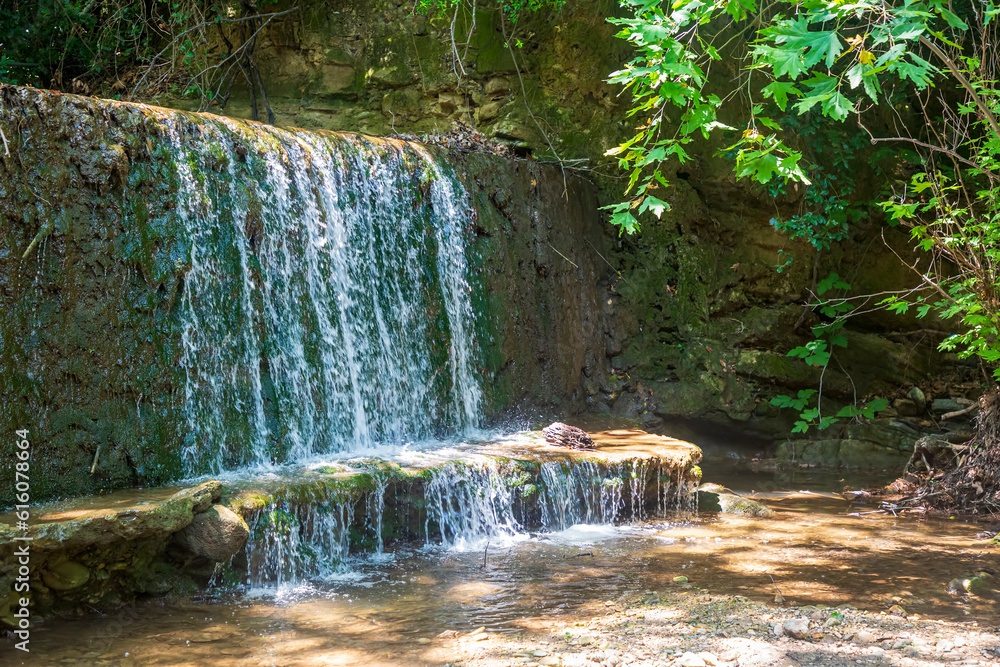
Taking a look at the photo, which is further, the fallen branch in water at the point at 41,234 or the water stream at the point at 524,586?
the fallen branch in water at the point at 41,234

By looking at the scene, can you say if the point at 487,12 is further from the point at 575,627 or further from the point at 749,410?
the point at 575,627

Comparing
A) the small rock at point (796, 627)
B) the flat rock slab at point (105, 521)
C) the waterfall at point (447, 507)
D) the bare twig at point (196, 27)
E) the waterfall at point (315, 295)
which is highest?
the bare twig at point (196, 27)

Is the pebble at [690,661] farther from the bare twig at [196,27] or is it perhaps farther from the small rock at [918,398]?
the bare twig at [196,27]

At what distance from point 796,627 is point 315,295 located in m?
4.12

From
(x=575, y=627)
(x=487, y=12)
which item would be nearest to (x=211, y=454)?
(x=575, y=627)

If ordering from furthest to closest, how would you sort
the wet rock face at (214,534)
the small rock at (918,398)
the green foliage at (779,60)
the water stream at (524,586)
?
the small rock at (918,398), the wet rock face at (214,534), the water stream at (524,586), the green foliage at (779,60)

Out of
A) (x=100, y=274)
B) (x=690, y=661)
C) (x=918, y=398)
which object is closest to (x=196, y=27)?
(x=100, y=274)

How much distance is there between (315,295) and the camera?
6.23 m

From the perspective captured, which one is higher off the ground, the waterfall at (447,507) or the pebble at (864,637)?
the waterfall at (447,507)

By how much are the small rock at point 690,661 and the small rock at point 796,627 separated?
1.70 ft

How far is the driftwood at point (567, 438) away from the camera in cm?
650

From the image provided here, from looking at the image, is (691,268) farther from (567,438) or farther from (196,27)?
(196,27)

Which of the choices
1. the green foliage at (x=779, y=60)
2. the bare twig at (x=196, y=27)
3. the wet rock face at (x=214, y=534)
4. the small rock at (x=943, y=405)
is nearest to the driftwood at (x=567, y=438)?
the green foliage at (x=779, y=60)

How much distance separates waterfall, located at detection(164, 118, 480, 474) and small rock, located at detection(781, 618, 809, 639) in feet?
11.6
